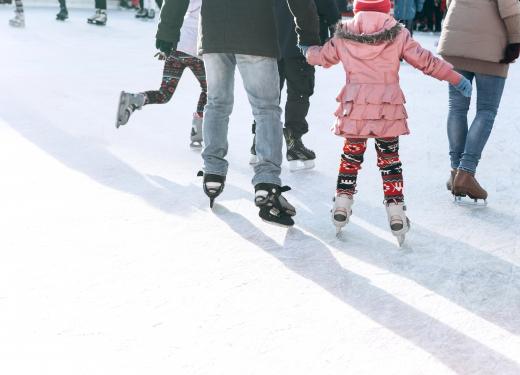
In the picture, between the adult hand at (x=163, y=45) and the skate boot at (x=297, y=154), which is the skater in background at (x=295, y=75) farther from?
the adult hand at (x=163, y=45)

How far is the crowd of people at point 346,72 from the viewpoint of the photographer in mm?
3941

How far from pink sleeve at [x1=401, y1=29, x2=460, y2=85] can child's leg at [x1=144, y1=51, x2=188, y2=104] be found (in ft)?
7.22

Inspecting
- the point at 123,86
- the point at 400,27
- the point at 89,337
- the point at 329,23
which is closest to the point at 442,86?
the point at 123,86

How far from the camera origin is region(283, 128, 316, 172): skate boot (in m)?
5.50

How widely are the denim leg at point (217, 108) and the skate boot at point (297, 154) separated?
94 cm

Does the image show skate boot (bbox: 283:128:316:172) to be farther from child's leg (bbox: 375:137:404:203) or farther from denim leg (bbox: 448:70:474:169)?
child's leg (bbox: 375:137:404:203)

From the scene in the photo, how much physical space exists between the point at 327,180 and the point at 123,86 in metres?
3.91

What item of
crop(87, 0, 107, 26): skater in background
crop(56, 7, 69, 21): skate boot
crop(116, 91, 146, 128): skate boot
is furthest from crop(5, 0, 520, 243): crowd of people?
crop(56, 7, 69, 21): skate boot

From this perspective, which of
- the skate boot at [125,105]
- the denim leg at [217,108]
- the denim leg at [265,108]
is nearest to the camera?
the denim leg at [265,108]

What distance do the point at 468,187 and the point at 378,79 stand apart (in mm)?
1127

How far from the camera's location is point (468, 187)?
4805mm

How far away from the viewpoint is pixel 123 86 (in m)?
8.70

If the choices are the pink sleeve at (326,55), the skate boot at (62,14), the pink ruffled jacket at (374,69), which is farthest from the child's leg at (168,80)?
the skate boot at (62,14)

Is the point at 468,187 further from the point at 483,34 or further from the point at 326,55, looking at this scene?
the point at 326,55
